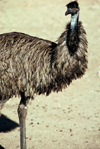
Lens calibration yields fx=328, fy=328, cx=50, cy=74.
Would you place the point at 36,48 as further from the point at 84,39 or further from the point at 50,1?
the point at 50,1

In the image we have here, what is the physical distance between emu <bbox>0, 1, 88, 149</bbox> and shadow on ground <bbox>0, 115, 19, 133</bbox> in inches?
61.4

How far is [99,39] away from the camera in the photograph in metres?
10.5

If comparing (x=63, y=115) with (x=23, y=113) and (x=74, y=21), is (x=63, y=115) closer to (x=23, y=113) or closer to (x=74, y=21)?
(x=23, y=113)

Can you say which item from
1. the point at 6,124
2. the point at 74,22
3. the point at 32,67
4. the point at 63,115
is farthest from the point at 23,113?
the point at 63,115

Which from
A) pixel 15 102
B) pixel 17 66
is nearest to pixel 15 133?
pixel 15 102

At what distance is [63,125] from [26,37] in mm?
2172

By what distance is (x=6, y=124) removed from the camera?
6496mm

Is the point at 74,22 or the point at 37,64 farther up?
the point at 74,22

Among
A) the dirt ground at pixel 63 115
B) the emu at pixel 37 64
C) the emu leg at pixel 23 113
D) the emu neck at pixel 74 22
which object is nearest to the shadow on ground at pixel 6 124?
the dirt ground at pixel 63 115

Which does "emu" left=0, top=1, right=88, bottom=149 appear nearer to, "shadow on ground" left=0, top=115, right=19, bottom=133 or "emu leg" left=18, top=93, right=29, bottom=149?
"emu leg" left=18, top=93, right=29, bottom=149

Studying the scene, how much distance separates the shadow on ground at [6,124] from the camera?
626cm

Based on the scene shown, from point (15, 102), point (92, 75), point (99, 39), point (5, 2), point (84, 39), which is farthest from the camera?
point (5, 2)

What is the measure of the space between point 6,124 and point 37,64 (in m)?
2.25

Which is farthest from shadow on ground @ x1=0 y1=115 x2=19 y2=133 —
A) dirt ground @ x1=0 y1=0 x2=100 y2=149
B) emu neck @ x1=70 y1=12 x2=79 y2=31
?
emu neck @ x1=70 y1=12 x2=79 y2=31
